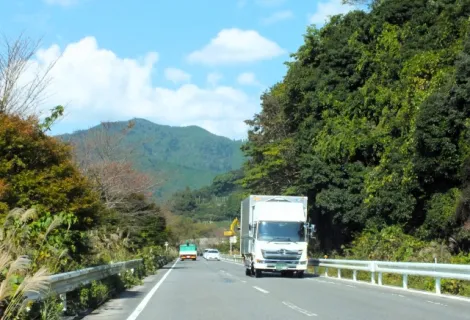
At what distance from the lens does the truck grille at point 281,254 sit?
27266 mm

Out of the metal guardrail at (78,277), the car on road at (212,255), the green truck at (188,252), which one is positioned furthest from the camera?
the green truck at (188,252)

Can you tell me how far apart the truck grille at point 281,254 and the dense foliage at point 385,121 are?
775 cm

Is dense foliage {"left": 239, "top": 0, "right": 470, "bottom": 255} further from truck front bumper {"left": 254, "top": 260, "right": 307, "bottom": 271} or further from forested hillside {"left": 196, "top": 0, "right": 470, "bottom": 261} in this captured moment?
truck front bumper {"left": 254, "top": 260, "right": 307, "bottom": 271}

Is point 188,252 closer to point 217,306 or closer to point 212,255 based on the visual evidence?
point 212,255

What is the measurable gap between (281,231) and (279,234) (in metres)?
0.16

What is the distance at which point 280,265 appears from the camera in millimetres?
27297

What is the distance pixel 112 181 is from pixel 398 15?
20.2 metres

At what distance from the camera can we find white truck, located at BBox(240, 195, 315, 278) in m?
27.3

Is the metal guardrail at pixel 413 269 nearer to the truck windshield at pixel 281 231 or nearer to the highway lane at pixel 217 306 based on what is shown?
the truck windshield at pixel 281 231

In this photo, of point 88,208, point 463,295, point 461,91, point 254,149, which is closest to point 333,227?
point 254,149

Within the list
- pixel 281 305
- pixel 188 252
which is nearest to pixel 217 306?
pixel 281 305

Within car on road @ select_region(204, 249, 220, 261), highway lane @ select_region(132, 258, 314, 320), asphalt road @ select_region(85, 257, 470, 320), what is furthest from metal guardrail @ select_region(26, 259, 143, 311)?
car on road @ select_region(204, 249, 220, 261)

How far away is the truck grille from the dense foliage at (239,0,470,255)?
25.4ft

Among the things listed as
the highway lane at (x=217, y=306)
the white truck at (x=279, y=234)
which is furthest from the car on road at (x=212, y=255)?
the highway lane at (x=217, y=306)
